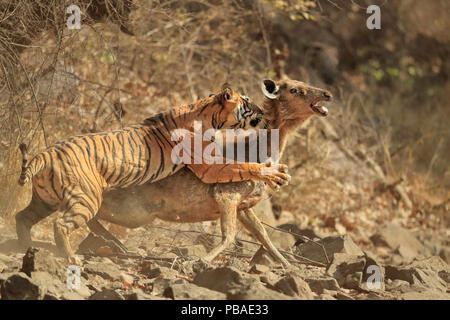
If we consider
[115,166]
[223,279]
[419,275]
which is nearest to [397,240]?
[419,275]

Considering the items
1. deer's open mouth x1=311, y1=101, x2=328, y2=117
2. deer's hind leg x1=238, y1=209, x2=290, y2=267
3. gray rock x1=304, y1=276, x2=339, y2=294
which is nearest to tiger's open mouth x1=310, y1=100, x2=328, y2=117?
deer's open mouth x1=311, y1=101, x2=328, y2=117

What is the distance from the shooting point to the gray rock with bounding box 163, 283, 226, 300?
5125 mm

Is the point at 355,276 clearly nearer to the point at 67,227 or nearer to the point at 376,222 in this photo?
the point at 67,227

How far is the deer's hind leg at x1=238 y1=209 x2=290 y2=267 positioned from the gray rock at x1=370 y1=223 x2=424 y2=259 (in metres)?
4.67

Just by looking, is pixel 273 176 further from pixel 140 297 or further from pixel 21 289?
pixel 21 289

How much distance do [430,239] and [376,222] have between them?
1454mm

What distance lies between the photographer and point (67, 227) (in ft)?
19.8

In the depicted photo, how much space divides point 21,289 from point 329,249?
13.0ft

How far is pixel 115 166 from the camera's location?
255 inches

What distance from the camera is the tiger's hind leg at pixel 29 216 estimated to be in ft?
21.4

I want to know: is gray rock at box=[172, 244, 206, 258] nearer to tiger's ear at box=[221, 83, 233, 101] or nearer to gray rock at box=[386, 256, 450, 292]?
tiger's ear at box=[221, 83, 233, 101]

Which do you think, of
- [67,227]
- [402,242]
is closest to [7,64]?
[67,227]

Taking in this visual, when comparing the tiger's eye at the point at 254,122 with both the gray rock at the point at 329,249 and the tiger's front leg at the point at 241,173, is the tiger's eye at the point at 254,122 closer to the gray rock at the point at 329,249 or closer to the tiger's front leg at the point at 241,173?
the tiger's front leg at the point at 241,173

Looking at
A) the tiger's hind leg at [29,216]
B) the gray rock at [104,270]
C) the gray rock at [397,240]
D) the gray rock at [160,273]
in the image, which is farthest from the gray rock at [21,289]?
the gray rock at [397,240]
